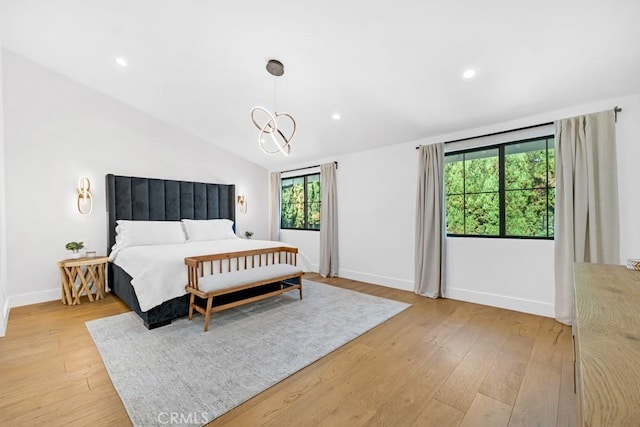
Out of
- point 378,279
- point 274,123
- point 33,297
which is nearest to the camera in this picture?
point 274,123

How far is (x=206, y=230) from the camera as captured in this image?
4.59 metres

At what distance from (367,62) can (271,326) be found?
2750 millimetres

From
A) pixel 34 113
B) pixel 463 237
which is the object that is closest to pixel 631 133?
pixel 463 237

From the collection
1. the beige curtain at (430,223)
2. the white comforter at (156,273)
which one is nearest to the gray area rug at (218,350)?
the white comforter at (156,273)

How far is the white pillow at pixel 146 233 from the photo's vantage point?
3854 millimetres

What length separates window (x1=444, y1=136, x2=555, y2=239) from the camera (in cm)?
315

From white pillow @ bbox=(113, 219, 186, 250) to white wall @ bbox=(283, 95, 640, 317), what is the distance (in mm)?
2432

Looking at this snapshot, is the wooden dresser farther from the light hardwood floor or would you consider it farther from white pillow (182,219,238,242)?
white pillow (182,219,238,242)

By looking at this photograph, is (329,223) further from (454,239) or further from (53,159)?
(53,159)

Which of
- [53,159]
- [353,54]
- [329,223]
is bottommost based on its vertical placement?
[329,223]

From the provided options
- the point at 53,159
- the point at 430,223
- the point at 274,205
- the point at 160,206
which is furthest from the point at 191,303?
the point at 274,205

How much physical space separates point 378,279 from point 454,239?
134 cm

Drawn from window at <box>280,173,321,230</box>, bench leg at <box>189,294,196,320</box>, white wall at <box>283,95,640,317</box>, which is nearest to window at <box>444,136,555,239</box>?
white wall at <box>283,95,640,317</box>

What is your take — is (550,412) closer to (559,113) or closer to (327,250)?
(559,113)
